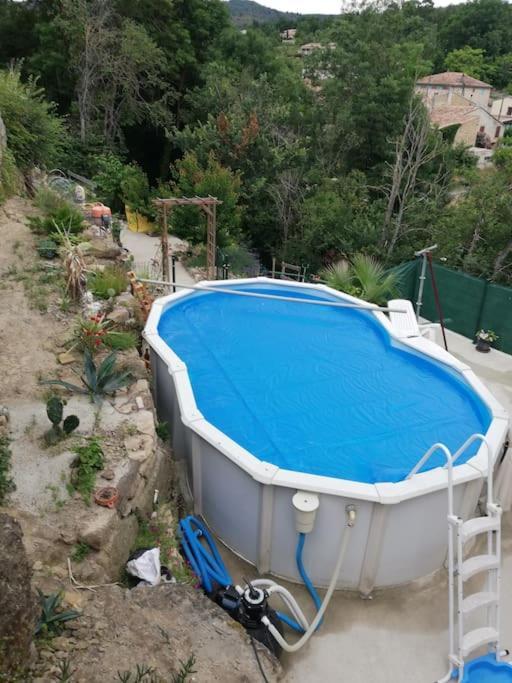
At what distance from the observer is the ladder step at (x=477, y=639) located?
459 centimetres

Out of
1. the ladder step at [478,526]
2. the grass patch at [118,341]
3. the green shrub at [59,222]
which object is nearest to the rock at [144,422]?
the grass patch at [118,341]

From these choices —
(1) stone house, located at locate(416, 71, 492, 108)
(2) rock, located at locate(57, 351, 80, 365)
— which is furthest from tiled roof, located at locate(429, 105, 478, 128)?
(2) rock, located at locate(57, 351, 80, 365)

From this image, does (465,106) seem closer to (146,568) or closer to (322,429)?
(322,429)

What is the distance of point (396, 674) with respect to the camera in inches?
187

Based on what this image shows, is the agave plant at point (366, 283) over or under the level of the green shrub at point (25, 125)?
A: under

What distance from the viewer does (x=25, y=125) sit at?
11789 mm

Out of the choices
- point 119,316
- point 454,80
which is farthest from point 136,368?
point 454,80

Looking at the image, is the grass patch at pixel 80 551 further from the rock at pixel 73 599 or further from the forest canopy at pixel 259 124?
the forest canopy at pixel 259 124

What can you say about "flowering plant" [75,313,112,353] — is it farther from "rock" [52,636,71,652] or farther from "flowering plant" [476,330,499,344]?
"flowering plant" [476,330,499,344]

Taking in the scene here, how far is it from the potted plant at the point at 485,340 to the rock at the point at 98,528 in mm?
8393

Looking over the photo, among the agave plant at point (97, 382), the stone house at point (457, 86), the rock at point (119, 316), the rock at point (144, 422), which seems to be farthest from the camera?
the stone house at point (457, 86)

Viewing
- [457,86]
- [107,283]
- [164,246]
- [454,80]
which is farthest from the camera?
[454,80]

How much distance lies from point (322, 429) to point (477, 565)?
2353mm

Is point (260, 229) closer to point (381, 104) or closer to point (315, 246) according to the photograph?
point (315, 246)
